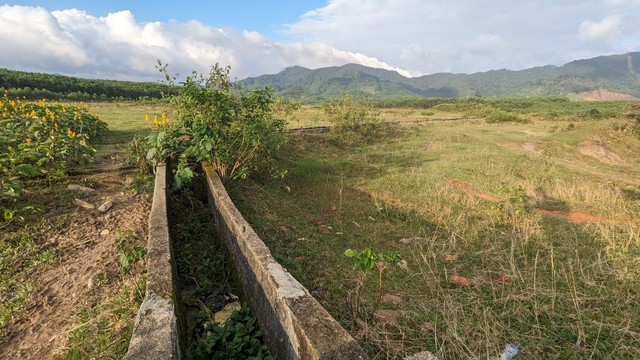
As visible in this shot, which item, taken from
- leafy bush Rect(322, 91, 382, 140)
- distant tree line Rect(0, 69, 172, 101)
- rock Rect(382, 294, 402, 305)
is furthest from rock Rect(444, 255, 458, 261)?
distant tree line Rect(0, 69, 172, 101)

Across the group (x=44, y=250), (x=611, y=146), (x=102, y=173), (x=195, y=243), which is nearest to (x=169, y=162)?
(x=102, y=173)

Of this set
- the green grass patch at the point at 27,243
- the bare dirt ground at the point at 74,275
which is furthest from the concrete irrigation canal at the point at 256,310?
the green grass patch at the point at 27,243

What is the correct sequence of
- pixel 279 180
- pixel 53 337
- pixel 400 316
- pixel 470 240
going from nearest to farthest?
1. pixel 53 337
2. pixel 400 316
3. pixel 470 240
4. pixel 279 180

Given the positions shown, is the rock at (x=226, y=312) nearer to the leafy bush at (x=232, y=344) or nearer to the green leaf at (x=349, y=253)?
the leafy bush at (x=232, y=344)

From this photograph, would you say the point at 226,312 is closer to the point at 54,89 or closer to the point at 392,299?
the point at 392,299

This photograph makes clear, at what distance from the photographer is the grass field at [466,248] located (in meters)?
3.01

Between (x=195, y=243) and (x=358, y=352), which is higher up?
(x=358, y=352)

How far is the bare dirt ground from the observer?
7.95 feet

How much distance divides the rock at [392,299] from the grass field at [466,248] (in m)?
0.02

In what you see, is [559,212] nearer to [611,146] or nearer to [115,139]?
[115,139]

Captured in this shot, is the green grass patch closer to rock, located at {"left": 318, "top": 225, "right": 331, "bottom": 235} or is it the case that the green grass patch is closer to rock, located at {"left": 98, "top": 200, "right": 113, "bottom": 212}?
rock, located at {"left": 98, "top": 200, "right": 113, "bottom": 212}

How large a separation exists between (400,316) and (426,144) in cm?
1249

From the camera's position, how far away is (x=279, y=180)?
25.0 feet

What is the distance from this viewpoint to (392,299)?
3.60 meters
